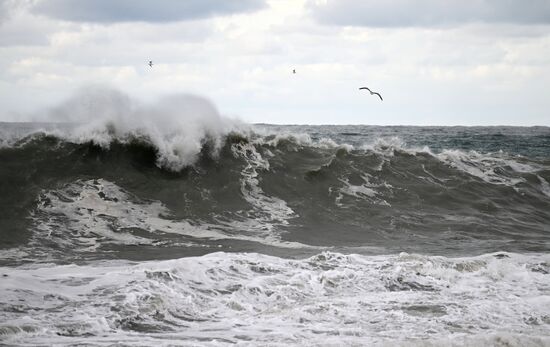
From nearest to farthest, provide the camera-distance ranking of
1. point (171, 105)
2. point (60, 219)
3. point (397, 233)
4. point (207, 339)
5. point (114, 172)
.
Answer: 1. point (207, 339)
2. point (60, 219)
3. point (397, 233)
4. point (114, 172)
5. point (171, 105)

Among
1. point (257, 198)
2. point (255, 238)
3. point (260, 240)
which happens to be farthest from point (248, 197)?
point (260, 240)

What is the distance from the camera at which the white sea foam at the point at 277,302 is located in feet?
20.0

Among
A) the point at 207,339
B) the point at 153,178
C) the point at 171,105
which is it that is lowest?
the point at 207,339

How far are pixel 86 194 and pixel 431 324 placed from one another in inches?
303

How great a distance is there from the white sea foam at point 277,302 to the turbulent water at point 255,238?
3 centimetres

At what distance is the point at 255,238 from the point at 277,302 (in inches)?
154

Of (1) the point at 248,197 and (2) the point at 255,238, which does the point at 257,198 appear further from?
(2) the point at 255,238

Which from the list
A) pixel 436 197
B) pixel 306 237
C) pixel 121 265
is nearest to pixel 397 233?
pixel 306 237

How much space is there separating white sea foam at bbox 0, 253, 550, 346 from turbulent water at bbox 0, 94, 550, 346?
0.08 feet

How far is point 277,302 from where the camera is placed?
23.7 ft

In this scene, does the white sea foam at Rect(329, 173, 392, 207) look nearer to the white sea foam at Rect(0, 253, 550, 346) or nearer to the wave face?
the wave face

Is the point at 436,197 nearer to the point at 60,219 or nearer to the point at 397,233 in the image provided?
Answer: the point at 397,233

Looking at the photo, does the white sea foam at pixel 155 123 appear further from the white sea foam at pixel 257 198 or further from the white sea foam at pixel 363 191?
the white sea foam at pixel 363 191

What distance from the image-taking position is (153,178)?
13.8m
